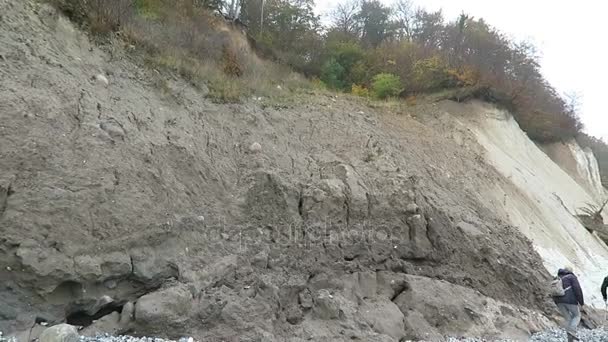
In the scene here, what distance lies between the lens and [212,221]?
812cm

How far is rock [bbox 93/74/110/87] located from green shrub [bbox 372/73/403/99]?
33.0ft

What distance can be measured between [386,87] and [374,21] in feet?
40.3

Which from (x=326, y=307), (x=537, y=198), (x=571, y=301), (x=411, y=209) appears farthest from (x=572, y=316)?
(x=537, y=198)

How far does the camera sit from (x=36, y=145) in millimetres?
6852

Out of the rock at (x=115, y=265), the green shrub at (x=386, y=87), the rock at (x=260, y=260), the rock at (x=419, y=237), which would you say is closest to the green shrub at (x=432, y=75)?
the green shrub at (x=386, y=87)

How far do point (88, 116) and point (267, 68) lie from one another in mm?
8544

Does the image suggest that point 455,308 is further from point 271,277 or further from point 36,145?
point 36,145

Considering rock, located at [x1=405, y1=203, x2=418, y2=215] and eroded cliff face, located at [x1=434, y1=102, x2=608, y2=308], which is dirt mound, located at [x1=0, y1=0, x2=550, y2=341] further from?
eroded cliff face, located at [x1=434, y1=102, x2=608, y2=308]

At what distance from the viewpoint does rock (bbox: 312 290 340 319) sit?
7637 mm

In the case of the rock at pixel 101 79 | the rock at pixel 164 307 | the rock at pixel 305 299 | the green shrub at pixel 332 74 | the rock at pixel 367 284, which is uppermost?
the green shrub at pixel 332 74

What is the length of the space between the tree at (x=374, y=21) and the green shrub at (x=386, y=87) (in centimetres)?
1002

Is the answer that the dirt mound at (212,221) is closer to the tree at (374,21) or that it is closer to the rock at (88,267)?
the rock at (88,267)

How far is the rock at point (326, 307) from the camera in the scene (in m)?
7.64

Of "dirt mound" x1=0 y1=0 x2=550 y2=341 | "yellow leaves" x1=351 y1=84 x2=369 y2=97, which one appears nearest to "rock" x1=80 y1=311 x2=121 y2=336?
"dirt mound" x1=0 y1=0 x2=550 y2=341
